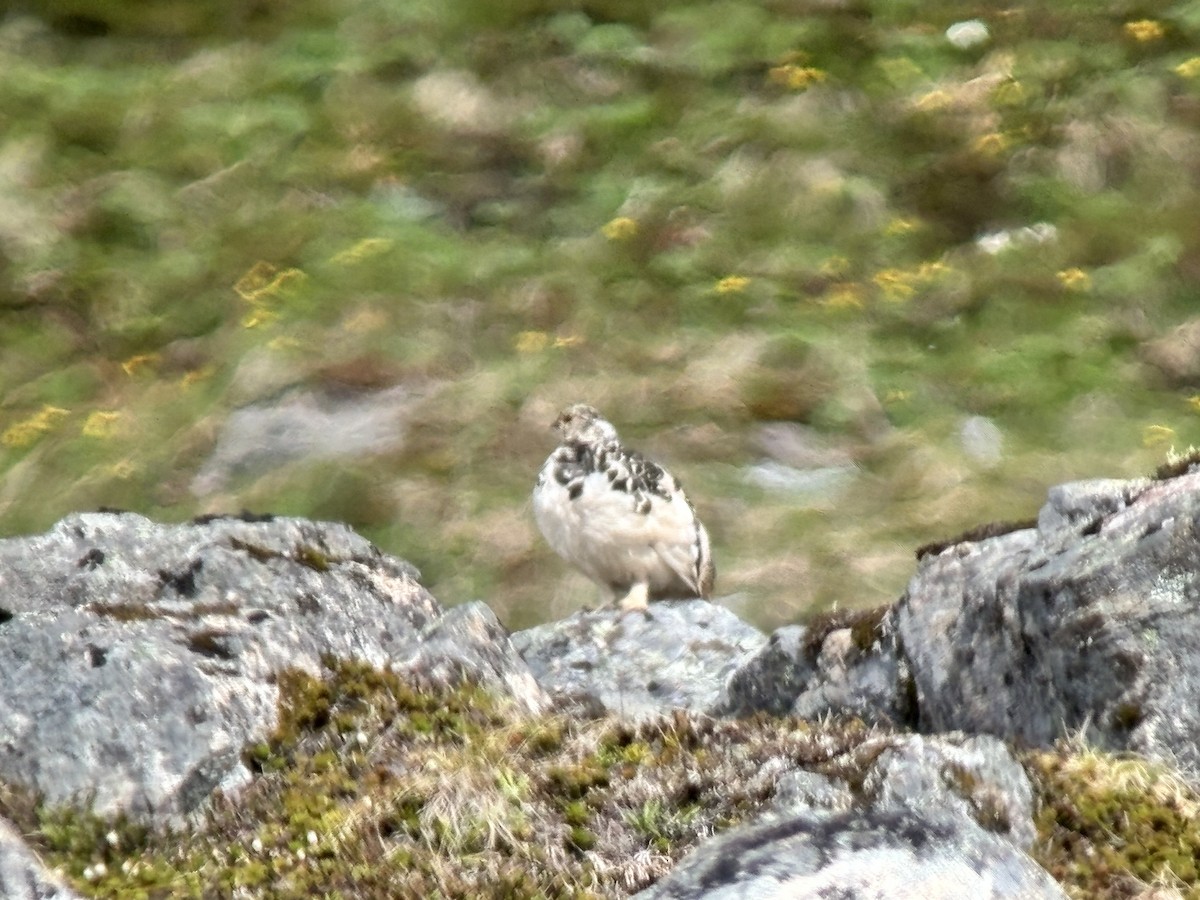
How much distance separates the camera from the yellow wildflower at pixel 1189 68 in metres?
19.7

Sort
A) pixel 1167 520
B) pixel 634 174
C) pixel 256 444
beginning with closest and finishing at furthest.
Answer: pixel 1167 520 < pixel 256 444 < pixel 634 174

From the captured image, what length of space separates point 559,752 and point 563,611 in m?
6.68

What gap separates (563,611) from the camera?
13.3 meters

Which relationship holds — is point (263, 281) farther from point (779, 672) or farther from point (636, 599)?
point (779, 672)

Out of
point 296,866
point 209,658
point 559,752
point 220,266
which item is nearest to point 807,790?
point 559,752

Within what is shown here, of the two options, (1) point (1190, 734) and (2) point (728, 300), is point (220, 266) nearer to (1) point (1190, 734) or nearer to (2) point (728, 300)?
(2) point (728, 300)

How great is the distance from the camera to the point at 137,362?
17.6m

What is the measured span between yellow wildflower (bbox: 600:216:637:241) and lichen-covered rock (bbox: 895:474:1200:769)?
1080cm

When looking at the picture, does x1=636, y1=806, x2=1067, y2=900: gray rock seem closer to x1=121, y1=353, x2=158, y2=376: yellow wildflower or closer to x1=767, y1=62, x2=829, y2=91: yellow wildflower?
x1=121, y1=353, x2=158, y2=376: yellow wildflower

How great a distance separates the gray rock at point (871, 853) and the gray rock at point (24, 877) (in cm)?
192

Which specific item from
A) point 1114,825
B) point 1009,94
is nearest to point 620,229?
point 1009,94

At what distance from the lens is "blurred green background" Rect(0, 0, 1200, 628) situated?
15047mm

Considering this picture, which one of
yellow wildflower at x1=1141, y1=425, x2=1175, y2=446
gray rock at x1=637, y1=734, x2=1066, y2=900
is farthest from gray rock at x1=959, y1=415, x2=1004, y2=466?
gray rock at x1=637, y1=734, x2=1066, y2=900

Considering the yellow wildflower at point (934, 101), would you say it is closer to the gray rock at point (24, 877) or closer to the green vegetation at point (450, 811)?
the green vegetation at point (450, 811)
